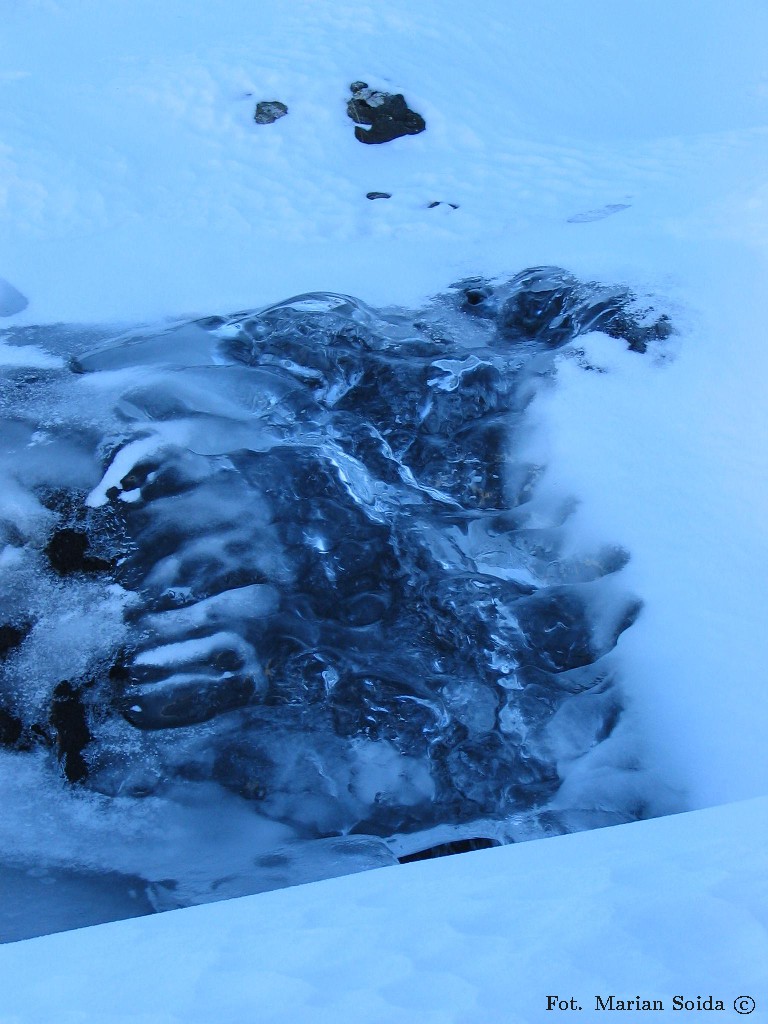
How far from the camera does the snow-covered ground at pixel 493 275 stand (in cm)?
127

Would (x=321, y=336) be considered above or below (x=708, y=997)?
below

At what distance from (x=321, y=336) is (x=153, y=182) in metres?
1.97

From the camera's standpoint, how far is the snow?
1.19 meters

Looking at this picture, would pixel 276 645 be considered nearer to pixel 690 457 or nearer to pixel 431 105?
pixel 690 457

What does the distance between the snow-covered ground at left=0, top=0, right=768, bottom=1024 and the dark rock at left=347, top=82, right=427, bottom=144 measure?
4.9 inches

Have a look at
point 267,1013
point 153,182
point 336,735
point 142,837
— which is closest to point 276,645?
point 336,735

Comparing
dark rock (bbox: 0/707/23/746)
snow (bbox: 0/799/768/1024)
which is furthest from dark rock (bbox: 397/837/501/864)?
dark rock (bbox: 0/707/23/746)

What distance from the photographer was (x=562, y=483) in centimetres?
308

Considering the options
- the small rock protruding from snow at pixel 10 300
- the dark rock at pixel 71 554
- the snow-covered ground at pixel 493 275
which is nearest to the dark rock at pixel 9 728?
the snow-covered ground at pixel 493 275

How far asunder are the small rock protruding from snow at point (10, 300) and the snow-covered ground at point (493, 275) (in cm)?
2

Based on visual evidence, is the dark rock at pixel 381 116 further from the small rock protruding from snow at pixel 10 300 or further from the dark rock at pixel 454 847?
the dark rock at pixel 454 847

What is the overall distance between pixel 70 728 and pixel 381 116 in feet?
14.2

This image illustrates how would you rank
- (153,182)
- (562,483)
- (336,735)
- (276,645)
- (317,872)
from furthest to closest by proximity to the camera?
(153,182) < (562,483) < (276,645) < (336,735) < (317,872)

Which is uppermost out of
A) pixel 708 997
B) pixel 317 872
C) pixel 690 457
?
pixel 708 997
